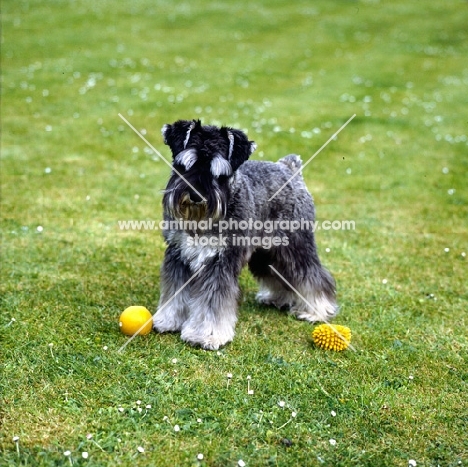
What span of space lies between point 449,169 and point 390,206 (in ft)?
9.38

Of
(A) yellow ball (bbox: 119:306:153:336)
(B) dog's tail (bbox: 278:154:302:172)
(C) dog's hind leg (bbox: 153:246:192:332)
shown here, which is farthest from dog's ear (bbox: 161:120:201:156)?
(A) yellow ball (bbox: 119:306:153:336)

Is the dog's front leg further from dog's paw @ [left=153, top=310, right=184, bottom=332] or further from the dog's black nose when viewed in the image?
the dog's black nose

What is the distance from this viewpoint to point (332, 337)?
19.2 feet

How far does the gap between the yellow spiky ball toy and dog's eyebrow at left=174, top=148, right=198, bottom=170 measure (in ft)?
7.06

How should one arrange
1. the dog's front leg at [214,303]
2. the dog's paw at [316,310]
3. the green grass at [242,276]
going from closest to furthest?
the green grass at [242,276] < the dog's front leg at [214,303] < the dog's paw at [316,310]

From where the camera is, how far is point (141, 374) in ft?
17.3

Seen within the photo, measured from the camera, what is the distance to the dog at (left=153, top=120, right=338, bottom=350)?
5406 mm

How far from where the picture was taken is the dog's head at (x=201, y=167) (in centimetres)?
532

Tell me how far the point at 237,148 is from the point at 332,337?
6.95 ft

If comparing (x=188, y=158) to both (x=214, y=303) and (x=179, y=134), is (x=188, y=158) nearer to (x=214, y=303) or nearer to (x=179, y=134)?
(x=179, y=134)

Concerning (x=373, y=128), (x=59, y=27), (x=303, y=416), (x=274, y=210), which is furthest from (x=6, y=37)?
(x=303, y=416)

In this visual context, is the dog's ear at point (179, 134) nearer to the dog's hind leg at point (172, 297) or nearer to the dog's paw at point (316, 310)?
the dog's hind leg at point (172, 297)

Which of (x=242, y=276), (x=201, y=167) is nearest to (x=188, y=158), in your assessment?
(x=201, y=167)

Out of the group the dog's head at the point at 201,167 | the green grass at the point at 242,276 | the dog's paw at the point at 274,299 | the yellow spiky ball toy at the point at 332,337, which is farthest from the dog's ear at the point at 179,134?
the yellow spiky ball toy at the point at 332,337
